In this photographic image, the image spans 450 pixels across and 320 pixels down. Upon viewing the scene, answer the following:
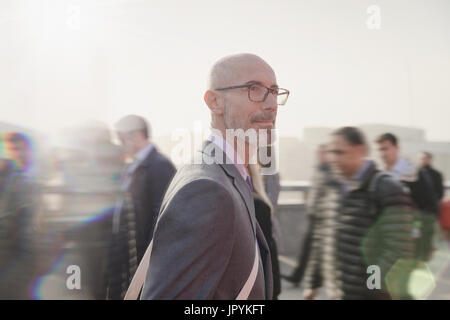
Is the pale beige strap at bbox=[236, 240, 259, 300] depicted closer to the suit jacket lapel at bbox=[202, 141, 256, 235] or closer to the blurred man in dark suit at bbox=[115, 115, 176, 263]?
the suit jacket lapel at bbox=[202, 141, 256, 235]

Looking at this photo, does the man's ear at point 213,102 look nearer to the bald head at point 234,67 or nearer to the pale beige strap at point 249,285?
the bald head at point 234,67

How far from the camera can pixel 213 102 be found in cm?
186

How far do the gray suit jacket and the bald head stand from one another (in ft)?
1.71

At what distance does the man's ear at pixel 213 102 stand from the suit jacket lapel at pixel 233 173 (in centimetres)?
21

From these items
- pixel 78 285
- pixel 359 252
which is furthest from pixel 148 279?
pixel 78 285

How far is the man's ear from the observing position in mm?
1833

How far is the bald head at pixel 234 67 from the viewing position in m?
1.79

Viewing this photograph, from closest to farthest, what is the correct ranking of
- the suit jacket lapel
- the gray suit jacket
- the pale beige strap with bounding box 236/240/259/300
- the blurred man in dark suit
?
the gray suit jacket < the pale beige strap with bounding box 236/240/259/300 < the suit jacket lapel < the blurred man in dark suit

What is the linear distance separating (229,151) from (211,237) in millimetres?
470

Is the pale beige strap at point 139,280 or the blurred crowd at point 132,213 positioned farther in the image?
the blurred crowd at point 132,213

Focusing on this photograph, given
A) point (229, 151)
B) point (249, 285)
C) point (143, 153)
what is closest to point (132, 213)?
point (143, 153)

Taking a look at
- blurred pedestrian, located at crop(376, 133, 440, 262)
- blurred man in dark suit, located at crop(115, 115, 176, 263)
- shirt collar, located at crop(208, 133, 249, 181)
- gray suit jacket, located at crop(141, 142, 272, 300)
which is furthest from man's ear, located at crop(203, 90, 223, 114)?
blurred pedestrian, located at crop(376, 133, 440, 262)

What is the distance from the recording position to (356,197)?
2850 mm

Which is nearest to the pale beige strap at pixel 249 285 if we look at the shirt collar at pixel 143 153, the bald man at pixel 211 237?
the bald man at pixel 211 237
